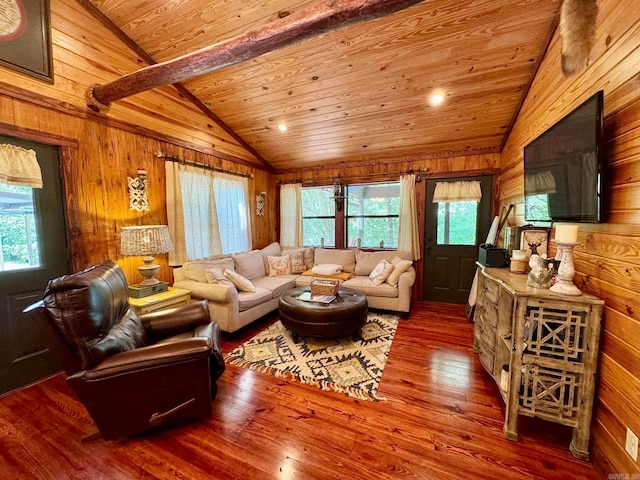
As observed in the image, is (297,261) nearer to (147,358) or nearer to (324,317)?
(324,317)

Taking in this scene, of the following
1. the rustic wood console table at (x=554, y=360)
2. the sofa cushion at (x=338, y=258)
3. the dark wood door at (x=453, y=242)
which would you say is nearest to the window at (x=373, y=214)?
the sofa cushion at (x=338, y=258)

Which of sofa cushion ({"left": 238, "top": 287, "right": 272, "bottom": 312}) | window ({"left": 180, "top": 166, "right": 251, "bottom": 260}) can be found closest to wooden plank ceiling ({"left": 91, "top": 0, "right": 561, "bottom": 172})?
window ({"left": 180, "top": 166, "right": 251, "bottom": 260})

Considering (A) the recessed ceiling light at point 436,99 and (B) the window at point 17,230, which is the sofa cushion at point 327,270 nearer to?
(A) the recessed ceiling light at point 436,99

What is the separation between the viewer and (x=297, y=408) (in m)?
1.89

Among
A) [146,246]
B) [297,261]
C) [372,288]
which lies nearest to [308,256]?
[297,261]

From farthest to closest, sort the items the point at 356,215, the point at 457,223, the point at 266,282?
the point at 356,215 → the point at 457,223 → the point at 266,282

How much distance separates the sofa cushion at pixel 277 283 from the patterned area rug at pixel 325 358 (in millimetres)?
580

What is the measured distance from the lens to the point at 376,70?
2.75m

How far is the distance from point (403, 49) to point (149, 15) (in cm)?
243

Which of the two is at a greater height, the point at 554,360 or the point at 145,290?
the point at 145,290

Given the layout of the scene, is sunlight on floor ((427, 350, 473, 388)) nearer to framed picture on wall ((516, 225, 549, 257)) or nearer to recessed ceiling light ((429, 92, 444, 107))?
framed picture on wall ((516, 225, 549, 257))

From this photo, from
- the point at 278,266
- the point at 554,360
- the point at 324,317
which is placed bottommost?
the point at 324,317

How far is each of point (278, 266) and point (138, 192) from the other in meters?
2.20

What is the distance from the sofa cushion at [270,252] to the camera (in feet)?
14.5
